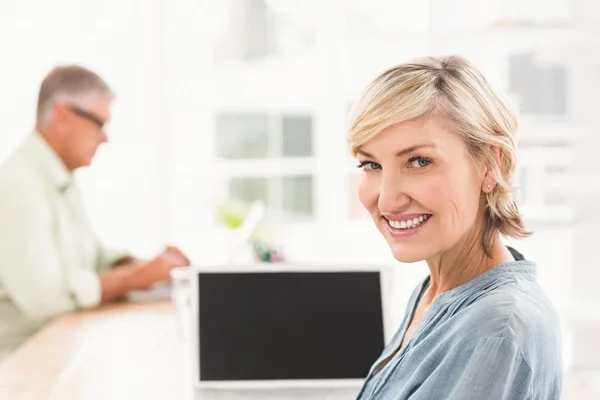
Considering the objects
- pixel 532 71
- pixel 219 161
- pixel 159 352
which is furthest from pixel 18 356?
pixel 532 71

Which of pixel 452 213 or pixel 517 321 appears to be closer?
pixel 517 321

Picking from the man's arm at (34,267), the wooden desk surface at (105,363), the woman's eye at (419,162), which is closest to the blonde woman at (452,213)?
the woman's eye at (419,162)

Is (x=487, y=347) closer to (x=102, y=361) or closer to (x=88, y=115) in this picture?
(x=102, y=361)

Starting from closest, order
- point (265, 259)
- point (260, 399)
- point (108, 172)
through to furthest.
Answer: point (260, 399) < point (265, 259) < point (108, 172)

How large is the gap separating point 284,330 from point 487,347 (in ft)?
2.26

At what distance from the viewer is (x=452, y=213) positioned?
39.9 inches

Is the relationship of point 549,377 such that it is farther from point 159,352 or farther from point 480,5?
point 480,5

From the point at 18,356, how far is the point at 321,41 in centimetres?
264

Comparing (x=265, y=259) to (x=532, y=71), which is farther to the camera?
(x=532, y=71)

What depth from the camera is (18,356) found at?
187 cm

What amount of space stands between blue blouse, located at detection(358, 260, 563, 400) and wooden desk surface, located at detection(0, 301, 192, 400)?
692mm

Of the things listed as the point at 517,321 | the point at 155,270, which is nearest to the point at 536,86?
the point at 155,270

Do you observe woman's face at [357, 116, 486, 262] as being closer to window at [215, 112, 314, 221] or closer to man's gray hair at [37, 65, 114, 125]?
man's gray hair at [37, 65, 114, 125]

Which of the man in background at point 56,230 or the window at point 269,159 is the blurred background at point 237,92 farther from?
the man in background at point 56,230
